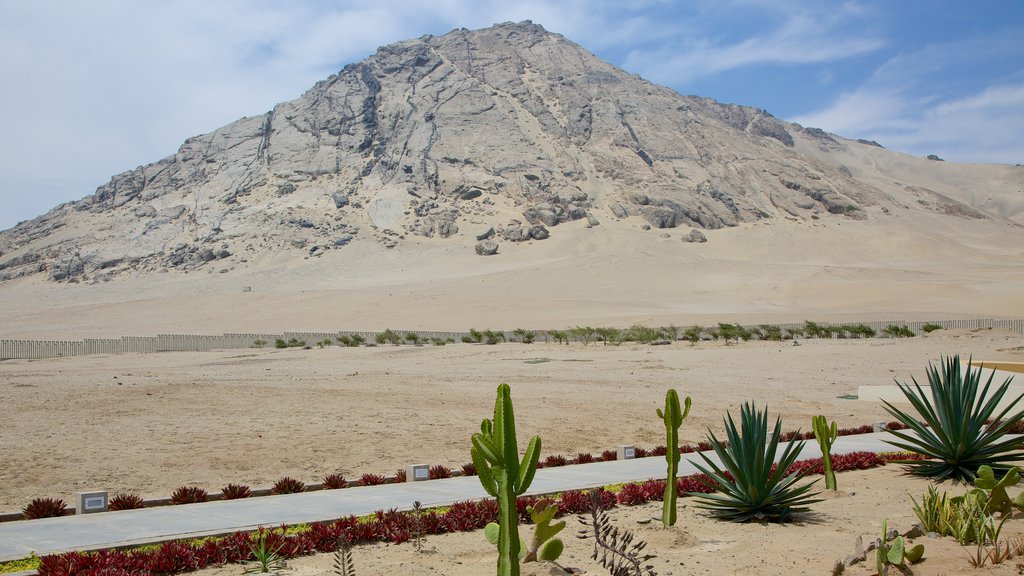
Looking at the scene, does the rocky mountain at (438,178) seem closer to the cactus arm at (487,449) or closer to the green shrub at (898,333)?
the green shrub at (898,333)

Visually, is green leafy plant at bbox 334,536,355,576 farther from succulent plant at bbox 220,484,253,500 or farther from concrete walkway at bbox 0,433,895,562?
succulent plant at bbox 220,484,253,500

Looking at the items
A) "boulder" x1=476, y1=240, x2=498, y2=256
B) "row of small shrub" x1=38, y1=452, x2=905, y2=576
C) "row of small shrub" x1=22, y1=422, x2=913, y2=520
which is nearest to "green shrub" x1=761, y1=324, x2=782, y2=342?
"row of small shrub" x1=22, y1=422, x2=913, y2=520

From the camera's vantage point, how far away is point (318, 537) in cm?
683

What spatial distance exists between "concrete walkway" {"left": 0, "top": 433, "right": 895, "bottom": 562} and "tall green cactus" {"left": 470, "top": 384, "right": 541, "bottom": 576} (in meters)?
3.48

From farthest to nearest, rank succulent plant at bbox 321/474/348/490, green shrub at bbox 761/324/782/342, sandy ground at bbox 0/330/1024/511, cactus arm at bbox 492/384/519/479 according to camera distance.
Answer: green shrub at bbox 761/324/782/342, sandy ground at bbox 0/330/1024/511, succulent plant at bbox 321/474/348/490, cactus arm at bbox 492/384/519/479

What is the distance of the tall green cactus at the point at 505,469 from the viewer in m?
4.52

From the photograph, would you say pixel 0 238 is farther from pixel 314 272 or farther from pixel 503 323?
pixel 503 323

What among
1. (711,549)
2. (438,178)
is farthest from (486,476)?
(438,178)

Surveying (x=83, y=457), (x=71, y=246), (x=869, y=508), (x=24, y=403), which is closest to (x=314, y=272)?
(x=71, y=246)

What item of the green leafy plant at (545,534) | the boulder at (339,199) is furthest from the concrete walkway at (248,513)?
the boulder at (339,199)

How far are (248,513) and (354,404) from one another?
33.0ft

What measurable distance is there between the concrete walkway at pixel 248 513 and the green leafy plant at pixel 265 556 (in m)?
0.86

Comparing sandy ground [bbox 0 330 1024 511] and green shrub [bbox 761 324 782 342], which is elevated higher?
green shrub [bbox 761 324 782 342]

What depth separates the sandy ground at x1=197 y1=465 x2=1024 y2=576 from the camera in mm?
6164
